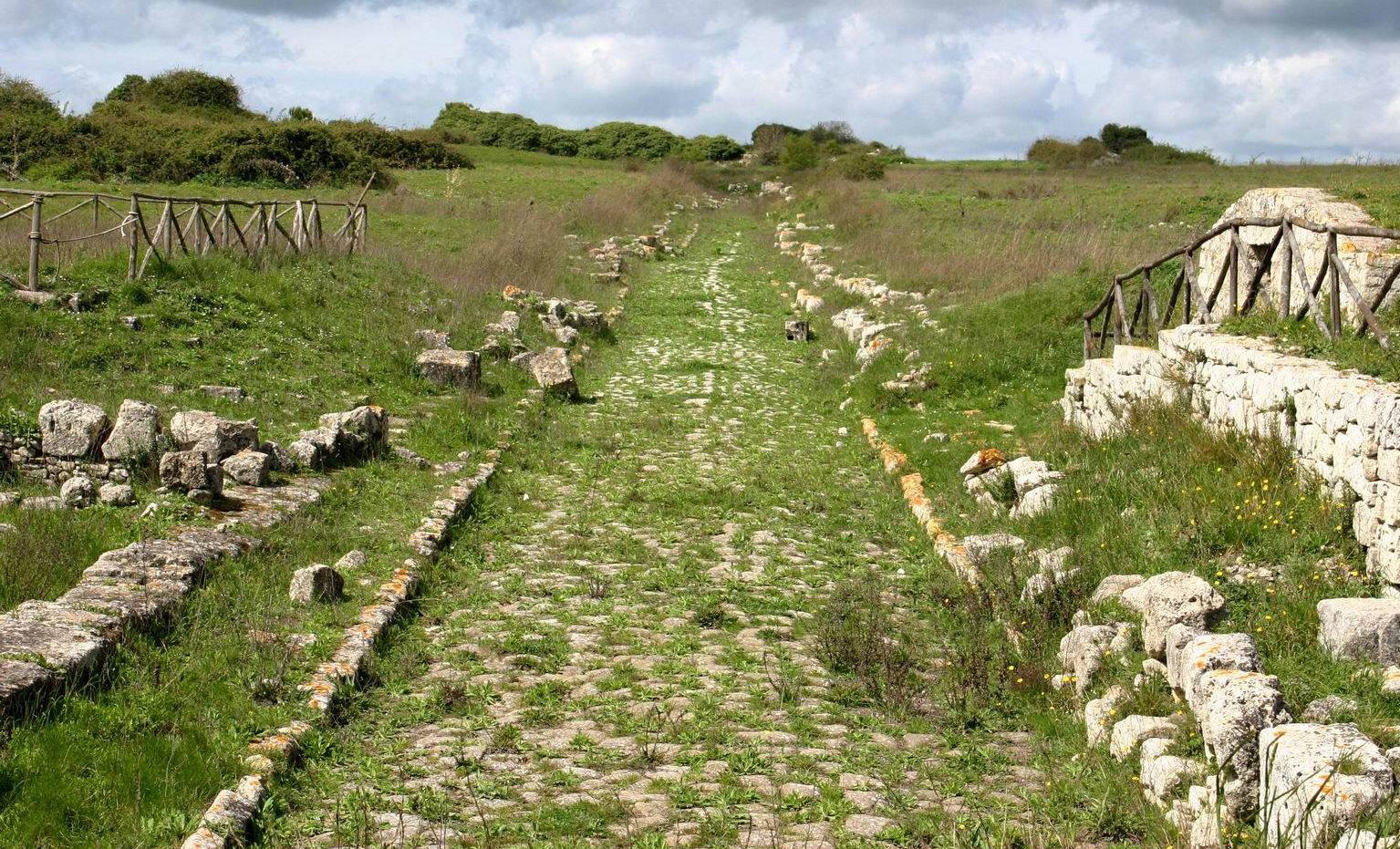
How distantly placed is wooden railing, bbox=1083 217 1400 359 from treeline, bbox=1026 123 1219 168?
51.3m

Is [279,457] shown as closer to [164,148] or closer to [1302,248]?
[1302,248]

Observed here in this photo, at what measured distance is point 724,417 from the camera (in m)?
14.3

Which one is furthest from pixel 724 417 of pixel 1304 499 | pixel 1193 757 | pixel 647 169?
pixel 647 169

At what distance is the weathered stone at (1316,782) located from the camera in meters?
3.90

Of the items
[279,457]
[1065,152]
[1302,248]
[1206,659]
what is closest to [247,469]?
[279,457]

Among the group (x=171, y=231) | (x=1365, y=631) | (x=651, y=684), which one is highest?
(x=171, y=231)

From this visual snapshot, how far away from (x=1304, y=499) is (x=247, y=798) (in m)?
6.23

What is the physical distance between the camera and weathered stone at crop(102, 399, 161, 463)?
9.08 meters

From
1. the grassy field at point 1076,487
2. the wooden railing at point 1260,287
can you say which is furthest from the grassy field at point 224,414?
the wooden railing at point 1260,287

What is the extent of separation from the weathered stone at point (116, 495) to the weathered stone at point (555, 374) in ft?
22.0

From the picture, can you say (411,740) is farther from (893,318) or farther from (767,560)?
(893,318)

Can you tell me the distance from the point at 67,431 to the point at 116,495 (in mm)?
1169

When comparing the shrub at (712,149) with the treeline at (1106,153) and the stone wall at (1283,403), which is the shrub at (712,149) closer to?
the treeline at (1106,153)

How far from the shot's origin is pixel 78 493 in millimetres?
8336
